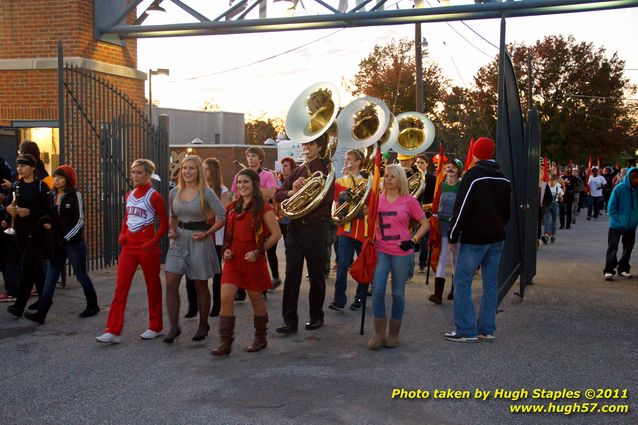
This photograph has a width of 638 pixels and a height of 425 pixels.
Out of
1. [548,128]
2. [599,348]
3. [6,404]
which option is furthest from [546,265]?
[548,128]

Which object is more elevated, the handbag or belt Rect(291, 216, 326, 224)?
belt Rect(291, 216, 326, 224)

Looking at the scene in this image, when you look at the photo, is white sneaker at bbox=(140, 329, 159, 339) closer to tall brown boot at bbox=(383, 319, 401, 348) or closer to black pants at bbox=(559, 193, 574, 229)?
tall brown boot at bbox=(383, 319, 401, 348)

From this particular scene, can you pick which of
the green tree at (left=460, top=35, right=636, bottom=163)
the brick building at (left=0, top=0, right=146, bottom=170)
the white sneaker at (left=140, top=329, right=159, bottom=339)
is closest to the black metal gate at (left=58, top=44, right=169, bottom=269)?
the brick building at (left=0, top=0, right=146, bottom=170)

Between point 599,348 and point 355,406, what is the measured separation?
111 inches

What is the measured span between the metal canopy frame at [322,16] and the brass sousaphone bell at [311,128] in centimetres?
440

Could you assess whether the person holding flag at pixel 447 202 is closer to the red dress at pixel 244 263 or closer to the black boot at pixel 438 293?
the black boot at pixel 438 293

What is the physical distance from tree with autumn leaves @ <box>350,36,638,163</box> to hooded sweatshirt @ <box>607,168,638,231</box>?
2660cm

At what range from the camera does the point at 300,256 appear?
23.7 ft

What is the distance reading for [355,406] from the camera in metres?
5.02

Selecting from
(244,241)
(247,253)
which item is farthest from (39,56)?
(247,253)

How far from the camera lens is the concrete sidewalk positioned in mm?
4879

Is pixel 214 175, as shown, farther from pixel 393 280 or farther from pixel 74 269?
pixel 393 280

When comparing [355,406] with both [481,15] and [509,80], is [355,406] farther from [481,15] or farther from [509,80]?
[481,15]

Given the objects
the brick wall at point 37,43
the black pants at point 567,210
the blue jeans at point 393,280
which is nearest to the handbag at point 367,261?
the blue jeans at point 393,280
